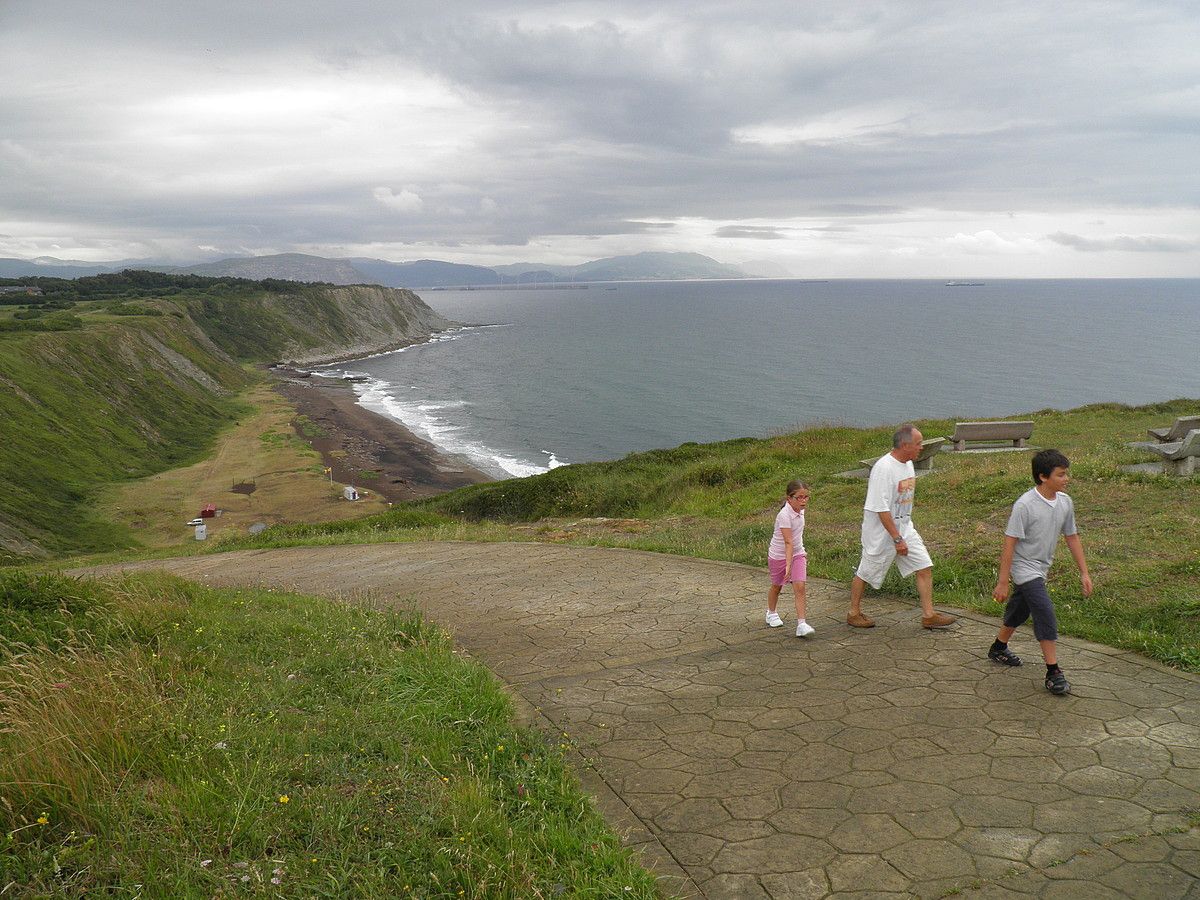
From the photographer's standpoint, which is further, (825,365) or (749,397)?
(825,365)

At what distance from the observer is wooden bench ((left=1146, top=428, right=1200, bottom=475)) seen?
1093 cm

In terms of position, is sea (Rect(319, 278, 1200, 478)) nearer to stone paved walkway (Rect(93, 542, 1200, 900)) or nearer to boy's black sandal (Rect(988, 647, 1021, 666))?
stone paved walkway (Rect(93, 542, 1200, 900))

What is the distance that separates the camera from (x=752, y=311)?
19262 cm

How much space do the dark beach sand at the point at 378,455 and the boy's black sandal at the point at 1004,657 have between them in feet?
121

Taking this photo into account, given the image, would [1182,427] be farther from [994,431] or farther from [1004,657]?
[1004,657]

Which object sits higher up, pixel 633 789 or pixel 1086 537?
pixel 1086 537

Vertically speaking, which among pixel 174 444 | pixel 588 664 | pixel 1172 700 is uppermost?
pixel 1172 700

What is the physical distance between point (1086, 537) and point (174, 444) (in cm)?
5561

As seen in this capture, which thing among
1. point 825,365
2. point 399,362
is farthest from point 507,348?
point 825,365

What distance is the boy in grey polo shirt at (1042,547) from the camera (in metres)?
5.30

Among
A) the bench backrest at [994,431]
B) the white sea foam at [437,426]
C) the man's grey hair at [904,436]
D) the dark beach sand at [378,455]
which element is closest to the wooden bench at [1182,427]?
the bench backrest at [994,431]

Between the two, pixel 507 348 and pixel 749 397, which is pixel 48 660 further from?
pixel 507 348

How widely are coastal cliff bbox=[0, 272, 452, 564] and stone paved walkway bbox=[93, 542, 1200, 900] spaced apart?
30298 millimetres

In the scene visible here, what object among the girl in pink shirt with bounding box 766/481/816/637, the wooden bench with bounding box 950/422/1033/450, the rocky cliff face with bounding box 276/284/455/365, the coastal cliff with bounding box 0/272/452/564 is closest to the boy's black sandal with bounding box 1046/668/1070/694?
the girl in pink shirt with bounding box 766/481/816/637
